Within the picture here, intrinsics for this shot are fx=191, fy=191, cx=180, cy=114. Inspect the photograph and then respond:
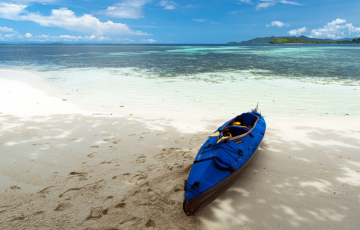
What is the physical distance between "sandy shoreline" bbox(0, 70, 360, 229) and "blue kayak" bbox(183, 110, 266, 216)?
40 centimetres

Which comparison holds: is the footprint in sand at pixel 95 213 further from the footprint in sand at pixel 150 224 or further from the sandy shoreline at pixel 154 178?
the footprint in sand at pixel 150 224

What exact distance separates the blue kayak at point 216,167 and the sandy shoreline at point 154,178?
1.32 feet

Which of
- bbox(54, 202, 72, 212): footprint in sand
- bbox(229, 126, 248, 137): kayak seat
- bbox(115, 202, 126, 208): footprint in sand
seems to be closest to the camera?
bbox(54, 202, 72, 212): footprint in sand

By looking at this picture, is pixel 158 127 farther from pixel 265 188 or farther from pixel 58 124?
pixel 265 188

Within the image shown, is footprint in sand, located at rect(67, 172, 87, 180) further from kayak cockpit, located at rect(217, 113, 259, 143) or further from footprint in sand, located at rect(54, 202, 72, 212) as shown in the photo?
kayak cockpit, located at rect(217, 113, 259, 143)

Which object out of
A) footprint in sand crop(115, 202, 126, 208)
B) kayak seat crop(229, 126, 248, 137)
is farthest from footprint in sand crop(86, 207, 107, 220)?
kayak seat crop(229, 126, 248, 137)

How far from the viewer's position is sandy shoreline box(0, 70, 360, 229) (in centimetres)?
374

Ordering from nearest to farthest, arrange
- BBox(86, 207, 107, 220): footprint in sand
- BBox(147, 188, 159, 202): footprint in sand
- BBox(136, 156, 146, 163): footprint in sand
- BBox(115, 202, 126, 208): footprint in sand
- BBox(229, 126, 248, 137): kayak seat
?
BBox(86, 207, 107, 220): footprint in sand → BBox(115, 202, 126, 208): footprint in sand → BBox(147, 188, 159, 202): footprint in sand → BBox(136, 156, 146, 163): footprint in sand → BBox(229, 126, 248, 137): kayak seat

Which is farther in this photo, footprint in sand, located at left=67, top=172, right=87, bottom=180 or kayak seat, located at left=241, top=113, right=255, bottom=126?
kayak seat, located at left=241, top=113, right=255, bottom=126

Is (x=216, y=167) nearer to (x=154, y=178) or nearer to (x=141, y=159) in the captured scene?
(x=154, y=178)

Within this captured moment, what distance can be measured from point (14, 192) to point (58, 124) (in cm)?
426

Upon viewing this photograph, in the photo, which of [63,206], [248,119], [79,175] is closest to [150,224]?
[63,206]

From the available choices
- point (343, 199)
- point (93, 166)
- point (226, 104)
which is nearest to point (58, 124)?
point (93, 166)

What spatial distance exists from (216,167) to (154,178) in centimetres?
167
